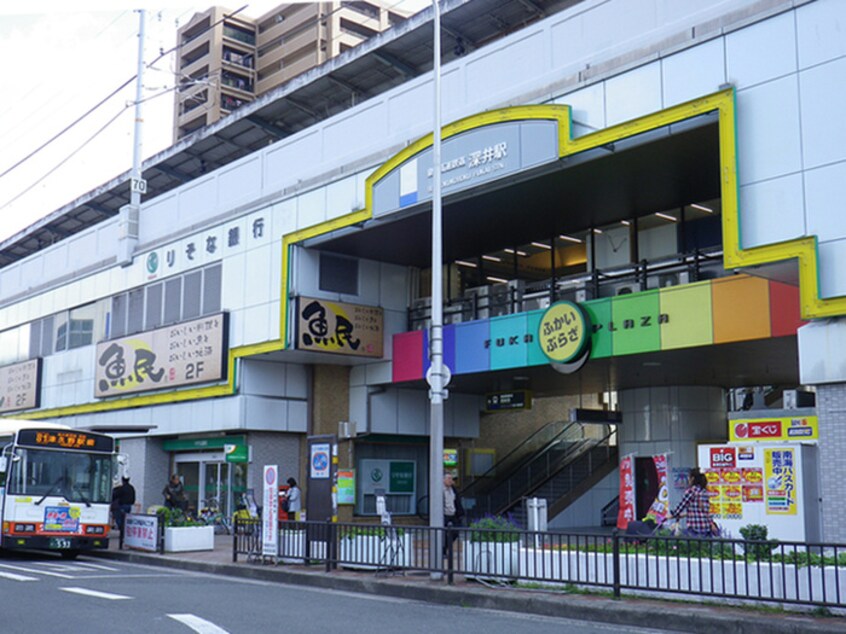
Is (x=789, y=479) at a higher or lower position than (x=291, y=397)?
lower

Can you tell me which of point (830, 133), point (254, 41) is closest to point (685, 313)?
point (830, 133)

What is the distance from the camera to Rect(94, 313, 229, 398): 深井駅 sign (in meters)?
28.7

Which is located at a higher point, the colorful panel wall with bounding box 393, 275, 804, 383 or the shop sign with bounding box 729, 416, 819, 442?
the colorful panel wall with bounding box 393, 275, 804, 383

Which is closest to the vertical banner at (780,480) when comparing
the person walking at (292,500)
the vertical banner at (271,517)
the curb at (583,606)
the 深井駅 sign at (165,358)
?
the curb at (583,606)

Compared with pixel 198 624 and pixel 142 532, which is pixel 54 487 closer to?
pixel 142 532

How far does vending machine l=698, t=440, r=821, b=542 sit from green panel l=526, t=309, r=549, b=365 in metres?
7.02

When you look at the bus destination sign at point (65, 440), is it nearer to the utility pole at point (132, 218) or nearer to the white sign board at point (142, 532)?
the white sign board at point (142, 532)

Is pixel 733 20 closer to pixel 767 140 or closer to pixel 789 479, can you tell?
pixel 767 140

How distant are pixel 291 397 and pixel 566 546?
50.9 feet

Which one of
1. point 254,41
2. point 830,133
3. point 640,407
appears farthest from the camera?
point 254,41

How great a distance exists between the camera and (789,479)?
1569 centimetres

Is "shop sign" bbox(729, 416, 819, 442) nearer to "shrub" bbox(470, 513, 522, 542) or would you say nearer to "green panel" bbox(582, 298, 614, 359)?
"green panel" bbox(582, 298, 614, 359)

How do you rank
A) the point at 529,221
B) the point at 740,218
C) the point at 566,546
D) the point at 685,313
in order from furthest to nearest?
the point at 529,221 < the point at 685,313 < the point at 740,218 < the point at 566,546

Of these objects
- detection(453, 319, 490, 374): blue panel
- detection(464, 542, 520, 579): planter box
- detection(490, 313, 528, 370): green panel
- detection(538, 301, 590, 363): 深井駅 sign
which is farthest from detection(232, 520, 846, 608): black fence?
detection(453, 319, 490, 374): blue panel
